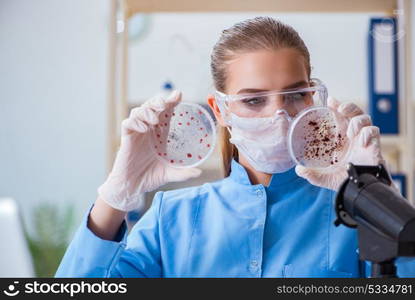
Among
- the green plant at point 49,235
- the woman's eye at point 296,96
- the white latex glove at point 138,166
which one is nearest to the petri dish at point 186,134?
the white latex glove at point 138,166

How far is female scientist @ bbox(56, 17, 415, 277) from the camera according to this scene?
91 cm

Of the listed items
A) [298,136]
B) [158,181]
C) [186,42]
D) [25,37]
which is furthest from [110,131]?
[25,37]

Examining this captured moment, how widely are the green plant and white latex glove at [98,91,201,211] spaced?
170cm

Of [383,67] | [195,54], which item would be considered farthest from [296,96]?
[195,54]

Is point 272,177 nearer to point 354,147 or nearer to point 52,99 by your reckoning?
point 354,147

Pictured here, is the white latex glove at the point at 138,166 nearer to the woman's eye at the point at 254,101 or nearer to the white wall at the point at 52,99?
the woman's eye at the point at 254,101

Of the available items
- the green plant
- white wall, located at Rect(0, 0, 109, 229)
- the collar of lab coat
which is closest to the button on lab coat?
the collar of lab coat

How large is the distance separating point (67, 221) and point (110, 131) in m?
1.00

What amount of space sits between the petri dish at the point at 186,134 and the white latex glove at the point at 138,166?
0.02 m

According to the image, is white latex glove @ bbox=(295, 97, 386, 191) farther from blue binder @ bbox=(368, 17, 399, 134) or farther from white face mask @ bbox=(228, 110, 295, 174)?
blue binder @ bbox=(368, 17, 399, 134)

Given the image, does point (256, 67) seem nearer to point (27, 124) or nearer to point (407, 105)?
point (407, 105)

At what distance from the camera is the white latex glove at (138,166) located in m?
0.91

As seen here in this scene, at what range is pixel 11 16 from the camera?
287 centimetres

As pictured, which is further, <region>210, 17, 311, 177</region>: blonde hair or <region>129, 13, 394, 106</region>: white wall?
<region>129, 13, 394, 106</region>: white wall
